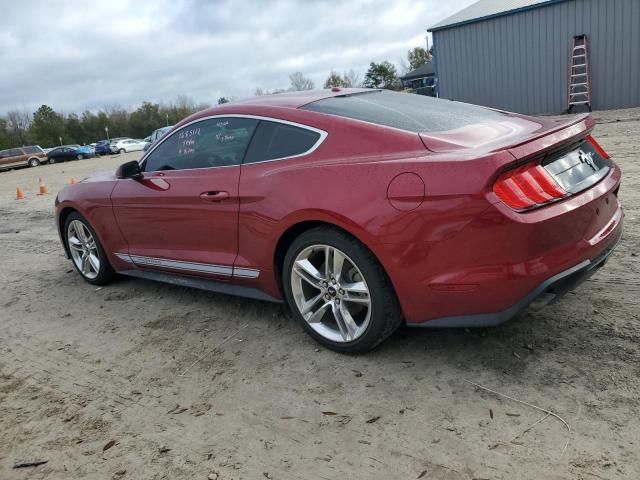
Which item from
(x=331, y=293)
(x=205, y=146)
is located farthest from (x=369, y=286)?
(x=205, y=146)

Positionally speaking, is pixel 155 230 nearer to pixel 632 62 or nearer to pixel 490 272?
pixel 490 272

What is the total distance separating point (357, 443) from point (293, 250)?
4.03 feet

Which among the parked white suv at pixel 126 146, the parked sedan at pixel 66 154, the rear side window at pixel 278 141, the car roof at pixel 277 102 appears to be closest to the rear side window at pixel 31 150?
the parked sedan at pixel 66 154

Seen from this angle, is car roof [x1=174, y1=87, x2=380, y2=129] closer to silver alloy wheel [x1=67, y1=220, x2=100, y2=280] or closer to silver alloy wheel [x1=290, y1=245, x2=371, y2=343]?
silver alloy wheel [x1=290, y1=245, x2=371, y2=343]

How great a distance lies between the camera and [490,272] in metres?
2.59

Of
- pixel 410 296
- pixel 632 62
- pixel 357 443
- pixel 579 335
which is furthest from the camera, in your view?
pixel 632 62

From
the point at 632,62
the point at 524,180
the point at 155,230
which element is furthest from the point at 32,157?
the point at 524,180

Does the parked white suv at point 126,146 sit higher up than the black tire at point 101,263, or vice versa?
the parked white suv at point 126,146

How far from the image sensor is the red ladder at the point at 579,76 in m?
17.5

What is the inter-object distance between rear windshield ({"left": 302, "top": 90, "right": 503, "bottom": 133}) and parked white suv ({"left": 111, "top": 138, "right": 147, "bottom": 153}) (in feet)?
151

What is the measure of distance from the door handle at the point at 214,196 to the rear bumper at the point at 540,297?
5.19 ft

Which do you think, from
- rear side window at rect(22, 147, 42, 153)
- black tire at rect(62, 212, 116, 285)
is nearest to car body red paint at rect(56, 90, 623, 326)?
black tire at rect(62, 212, 116, 285)

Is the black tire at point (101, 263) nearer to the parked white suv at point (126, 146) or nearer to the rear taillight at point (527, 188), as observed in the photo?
the rear taillight at point (527, 188)

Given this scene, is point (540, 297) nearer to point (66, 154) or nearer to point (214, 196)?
point (214, 196)
